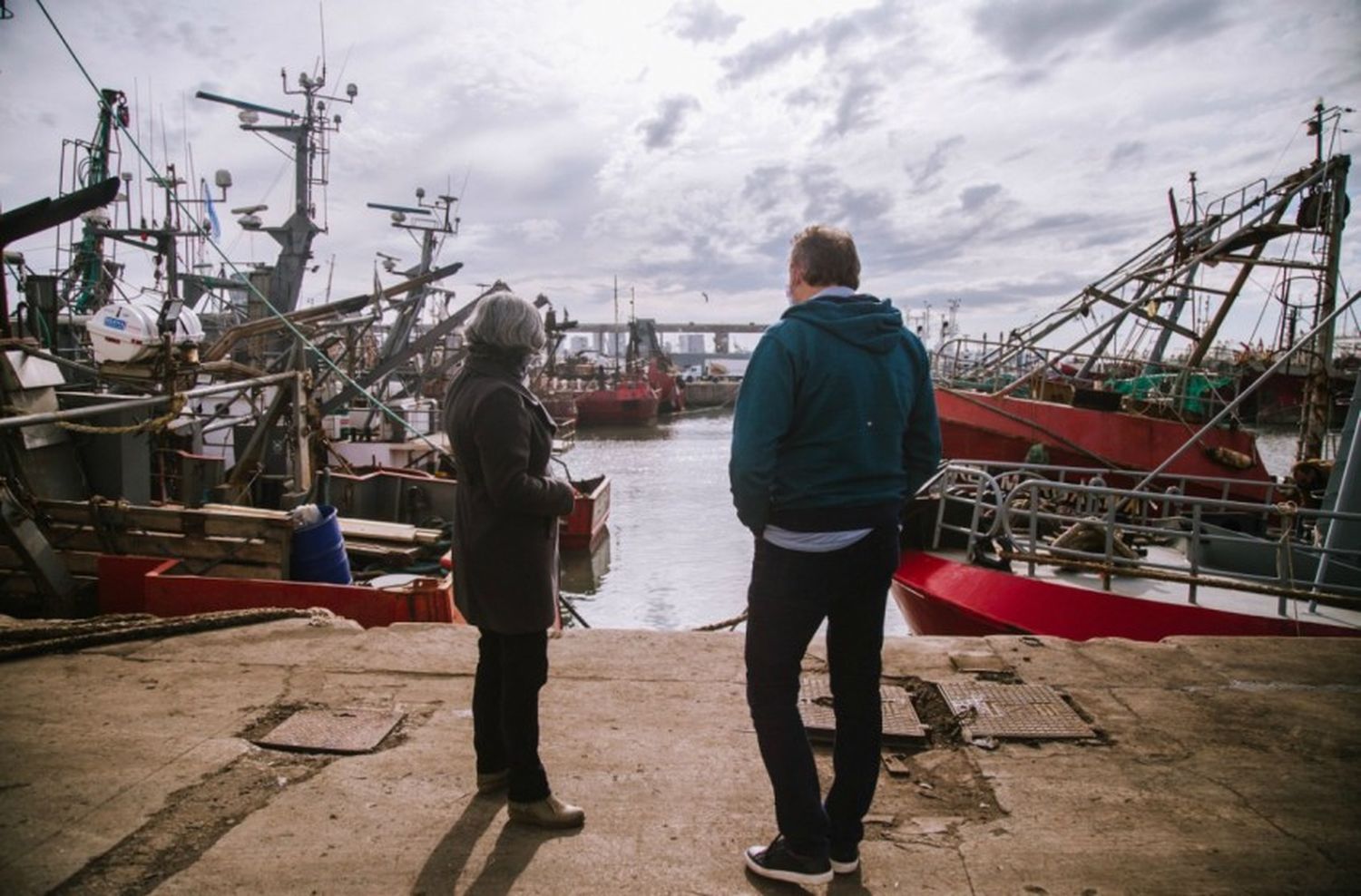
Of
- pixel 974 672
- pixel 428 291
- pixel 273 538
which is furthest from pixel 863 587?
pixel 428 291

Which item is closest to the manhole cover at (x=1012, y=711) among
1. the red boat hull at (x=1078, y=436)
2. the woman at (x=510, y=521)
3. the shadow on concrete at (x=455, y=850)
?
the woman at (x=510, y=521)

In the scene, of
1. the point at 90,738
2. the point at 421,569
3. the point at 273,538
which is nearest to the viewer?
the point at 90,738

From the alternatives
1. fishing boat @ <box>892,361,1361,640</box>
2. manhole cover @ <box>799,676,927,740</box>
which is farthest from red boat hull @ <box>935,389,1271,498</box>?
manhole cover @ <box>799,676,927,740</box>

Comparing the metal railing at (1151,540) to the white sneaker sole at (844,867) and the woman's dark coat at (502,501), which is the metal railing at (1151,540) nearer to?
the white sneaker sole at (844,867)

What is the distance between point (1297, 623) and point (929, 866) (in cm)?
474

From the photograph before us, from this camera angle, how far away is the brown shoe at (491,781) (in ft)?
8.27

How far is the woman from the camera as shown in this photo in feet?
7.53

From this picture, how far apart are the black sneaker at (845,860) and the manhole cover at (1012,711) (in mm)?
1012

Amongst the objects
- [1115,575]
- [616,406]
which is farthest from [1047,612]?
[616,406]

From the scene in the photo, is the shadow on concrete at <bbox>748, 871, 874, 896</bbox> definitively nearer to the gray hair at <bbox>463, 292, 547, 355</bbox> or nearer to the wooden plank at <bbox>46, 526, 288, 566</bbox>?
the gray hair at <bbox>463, 292, 547, 355</bbox>

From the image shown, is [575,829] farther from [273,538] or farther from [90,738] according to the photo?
[273,538]

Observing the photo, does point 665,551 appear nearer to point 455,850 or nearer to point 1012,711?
point 1012,711

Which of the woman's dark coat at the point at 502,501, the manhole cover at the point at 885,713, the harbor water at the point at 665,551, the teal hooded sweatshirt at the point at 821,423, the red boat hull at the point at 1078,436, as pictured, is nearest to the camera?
the teal hooded sweatshirt at the point at 821,423

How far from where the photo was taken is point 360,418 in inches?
739
